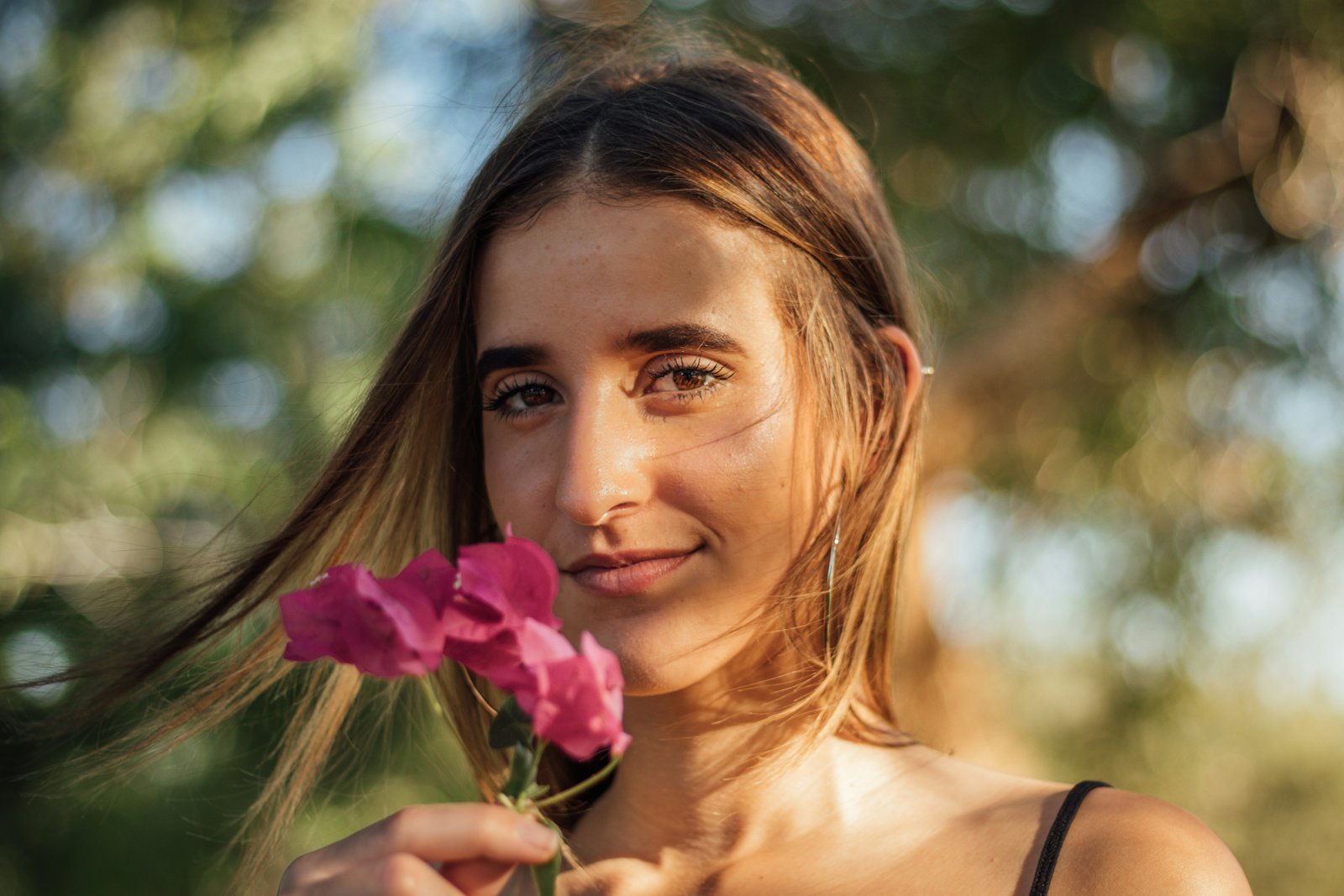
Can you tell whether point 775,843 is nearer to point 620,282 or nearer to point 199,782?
point 620,282

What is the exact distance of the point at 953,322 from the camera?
15.5 ft

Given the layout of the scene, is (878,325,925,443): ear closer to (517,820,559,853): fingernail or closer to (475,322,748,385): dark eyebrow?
(475,322,748,385): dark eyebrow

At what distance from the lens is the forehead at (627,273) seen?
162 centimetres

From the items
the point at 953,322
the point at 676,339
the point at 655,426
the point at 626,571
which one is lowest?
the point at 953,322

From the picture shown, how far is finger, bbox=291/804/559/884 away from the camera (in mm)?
1049

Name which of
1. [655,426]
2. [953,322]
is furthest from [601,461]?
[953,322]

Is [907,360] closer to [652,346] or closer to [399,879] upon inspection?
[652,346]

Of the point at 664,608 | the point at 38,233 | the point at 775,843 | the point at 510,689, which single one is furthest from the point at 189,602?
the point at 38,233

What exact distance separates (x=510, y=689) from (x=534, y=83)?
5.09ft

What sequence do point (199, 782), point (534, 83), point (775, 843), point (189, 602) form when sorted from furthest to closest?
point (199, 782), point (534, 83), point (189, 602), point (775, 843)

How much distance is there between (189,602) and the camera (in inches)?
76.7

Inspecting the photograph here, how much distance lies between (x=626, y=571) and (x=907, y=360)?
67 centimetres

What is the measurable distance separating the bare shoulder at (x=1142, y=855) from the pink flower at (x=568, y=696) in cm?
90

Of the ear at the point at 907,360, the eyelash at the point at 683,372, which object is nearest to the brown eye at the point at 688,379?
the eyelash at the point at 683,372
